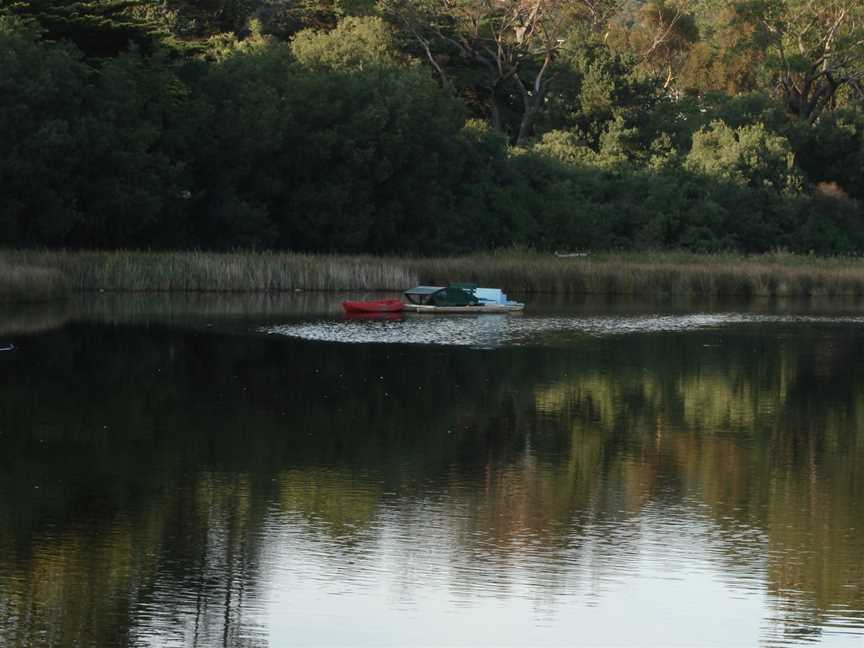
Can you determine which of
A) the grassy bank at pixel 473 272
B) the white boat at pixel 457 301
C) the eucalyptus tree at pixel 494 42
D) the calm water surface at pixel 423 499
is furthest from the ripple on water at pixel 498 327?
the eucalyptus tree at pixel 494 42

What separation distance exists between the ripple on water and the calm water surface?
4.20 meters

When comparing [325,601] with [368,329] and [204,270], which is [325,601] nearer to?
[368,329]

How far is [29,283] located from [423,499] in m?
32.3

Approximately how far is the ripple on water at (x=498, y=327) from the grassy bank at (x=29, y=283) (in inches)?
393

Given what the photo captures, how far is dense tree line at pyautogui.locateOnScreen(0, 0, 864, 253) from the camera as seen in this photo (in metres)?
57.4

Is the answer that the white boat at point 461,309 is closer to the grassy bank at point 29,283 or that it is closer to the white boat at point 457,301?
the white boat at point 457,301

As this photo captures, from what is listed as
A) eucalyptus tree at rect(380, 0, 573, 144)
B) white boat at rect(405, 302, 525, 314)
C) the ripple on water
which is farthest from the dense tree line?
the ripple on water

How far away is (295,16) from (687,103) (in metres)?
23.3

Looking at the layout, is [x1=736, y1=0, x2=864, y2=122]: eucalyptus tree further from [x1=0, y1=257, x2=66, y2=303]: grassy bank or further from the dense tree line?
[x1=0, y1=257, x2=66, y2=303]: grassy bank

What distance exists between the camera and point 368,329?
40.8m

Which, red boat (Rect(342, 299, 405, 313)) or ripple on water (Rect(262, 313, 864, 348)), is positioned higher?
red boat (Rect(342, 299, 405, 313))

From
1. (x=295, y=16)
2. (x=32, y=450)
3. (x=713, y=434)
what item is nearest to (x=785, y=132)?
(x=295, y=16)

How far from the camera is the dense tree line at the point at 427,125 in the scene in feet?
188

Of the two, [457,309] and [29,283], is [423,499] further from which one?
[457,309]
